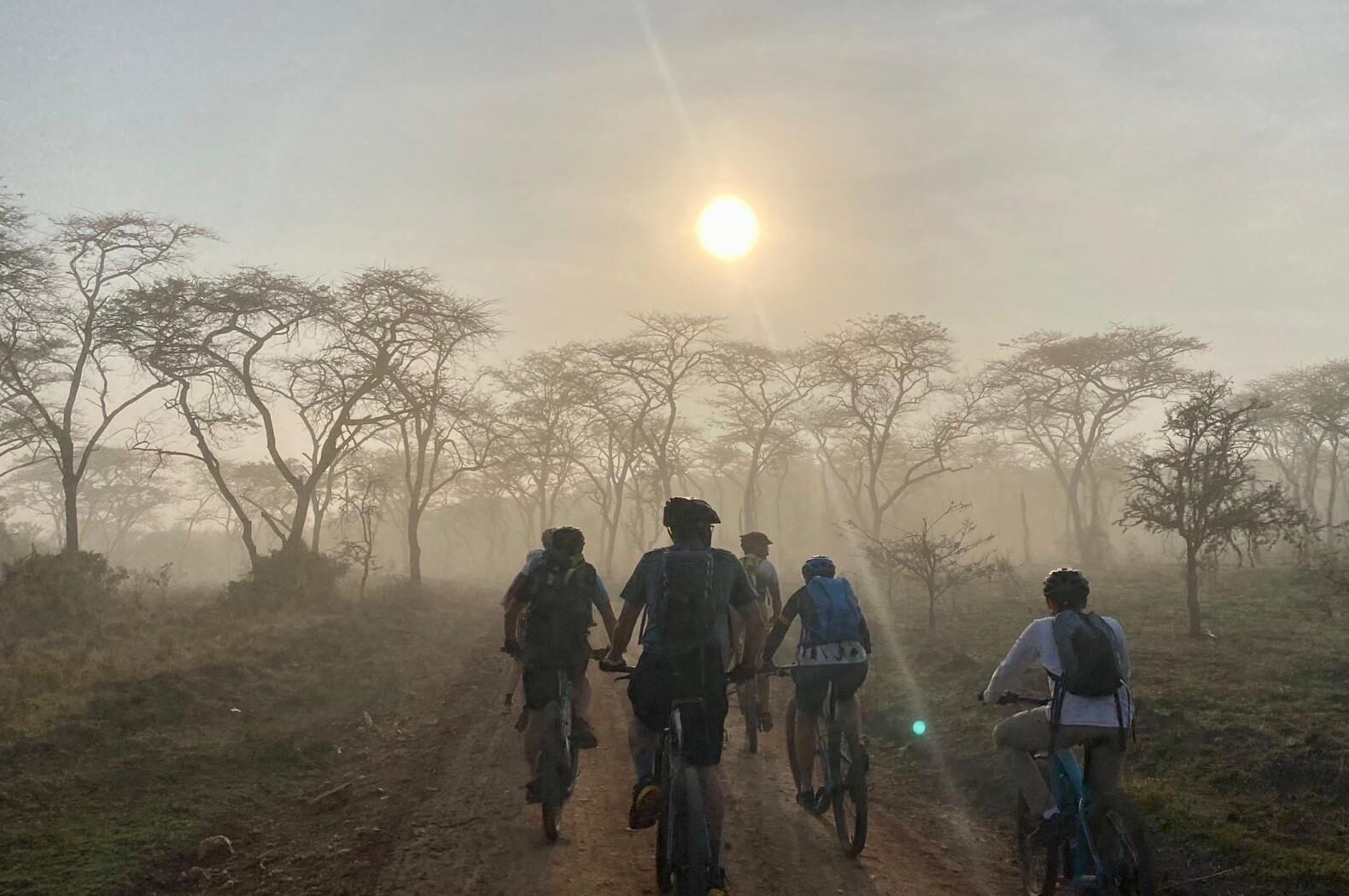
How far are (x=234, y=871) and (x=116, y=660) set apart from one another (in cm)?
817

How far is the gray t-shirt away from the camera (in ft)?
14.8

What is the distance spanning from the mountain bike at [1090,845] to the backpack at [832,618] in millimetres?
1321

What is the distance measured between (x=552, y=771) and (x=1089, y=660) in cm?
375

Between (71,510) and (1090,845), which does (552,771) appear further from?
(71,510)

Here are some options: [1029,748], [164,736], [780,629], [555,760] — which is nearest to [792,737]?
[780,629]

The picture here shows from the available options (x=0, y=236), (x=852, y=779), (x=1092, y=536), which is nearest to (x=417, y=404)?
(x=0, y=236)

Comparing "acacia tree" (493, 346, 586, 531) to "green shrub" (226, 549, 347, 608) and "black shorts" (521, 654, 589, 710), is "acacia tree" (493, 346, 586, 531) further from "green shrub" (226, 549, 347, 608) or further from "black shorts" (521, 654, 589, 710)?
"black shorts" (521, 654, 589, 710)

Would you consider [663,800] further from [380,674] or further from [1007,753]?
[380,674]

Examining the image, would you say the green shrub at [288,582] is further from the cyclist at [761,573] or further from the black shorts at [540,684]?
the black shorts at [540,684]

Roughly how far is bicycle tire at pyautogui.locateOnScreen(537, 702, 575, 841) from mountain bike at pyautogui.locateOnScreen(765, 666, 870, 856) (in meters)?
1.76

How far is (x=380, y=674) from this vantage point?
13.6m

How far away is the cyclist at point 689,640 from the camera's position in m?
4.37

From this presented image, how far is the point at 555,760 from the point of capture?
610cm

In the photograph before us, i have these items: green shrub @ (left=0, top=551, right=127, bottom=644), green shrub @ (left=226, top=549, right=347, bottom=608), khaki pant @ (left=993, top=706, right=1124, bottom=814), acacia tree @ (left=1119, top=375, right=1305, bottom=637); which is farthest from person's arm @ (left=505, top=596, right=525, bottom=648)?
green shrub @ (left=226, top=549, right=347, bottom=608)
